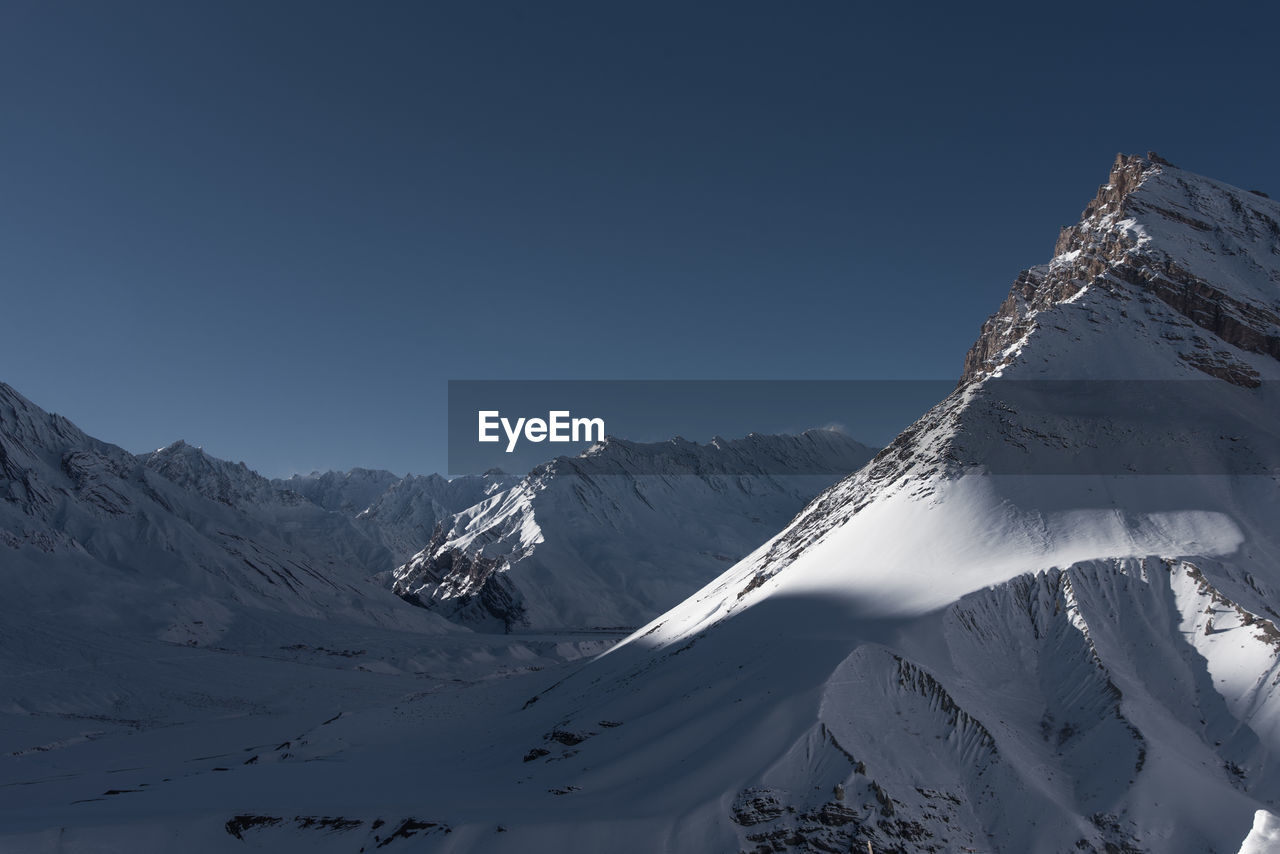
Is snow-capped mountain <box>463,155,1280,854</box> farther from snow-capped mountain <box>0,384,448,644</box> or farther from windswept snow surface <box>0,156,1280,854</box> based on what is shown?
snow-capped mountain <box>0,384,448,644</box>

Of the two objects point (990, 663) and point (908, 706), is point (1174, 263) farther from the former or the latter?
point (908, 706)

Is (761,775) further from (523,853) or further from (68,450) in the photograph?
(68,450)

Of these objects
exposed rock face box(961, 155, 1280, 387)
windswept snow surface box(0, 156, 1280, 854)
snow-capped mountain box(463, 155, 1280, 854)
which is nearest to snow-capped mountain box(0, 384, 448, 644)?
windswept snow surface box(0, 156, 1280, 854)

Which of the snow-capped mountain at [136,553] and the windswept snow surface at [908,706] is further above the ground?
the snow-capped mountain at [136,553]

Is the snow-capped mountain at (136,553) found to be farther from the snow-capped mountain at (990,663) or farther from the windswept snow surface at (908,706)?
the snow-capped mountain at (990,663)

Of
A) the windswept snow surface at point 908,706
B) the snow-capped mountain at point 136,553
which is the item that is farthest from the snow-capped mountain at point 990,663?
the snow-capped mountain at point 136,553

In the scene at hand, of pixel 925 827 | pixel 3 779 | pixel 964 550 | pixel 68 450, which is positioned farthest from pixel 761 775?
pixel 68 450
